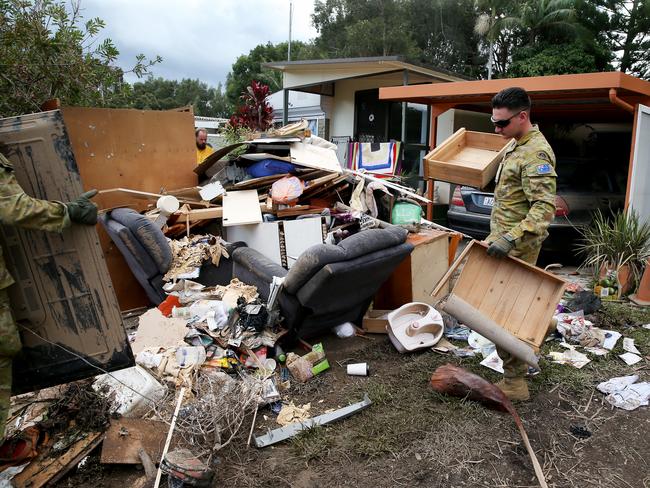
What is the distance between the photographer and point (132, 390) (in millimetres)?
2938

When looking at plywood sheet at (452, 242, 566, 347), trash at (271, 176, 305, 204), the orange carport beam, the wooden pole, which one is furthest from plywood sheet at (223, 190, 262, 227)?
the orange carport beam

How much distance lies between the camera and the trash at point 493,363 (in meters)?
3.64

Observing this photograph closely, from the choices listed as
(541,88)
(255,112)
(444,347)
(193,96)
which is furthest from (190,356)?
(193,96)

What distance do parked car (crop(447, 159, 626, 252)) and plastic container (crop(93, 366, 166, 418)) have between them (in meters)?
5.02

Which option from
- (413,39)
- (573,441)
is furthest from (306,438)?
(413,39)

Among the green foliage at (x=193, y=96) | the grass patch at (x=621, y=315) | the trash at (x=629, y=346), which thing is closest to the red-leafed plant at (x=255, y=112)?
the grass patch at (x=621, y=315)

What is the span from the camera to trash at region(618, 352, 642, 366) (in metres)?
3.78

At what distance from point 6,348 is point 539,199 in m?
3.04

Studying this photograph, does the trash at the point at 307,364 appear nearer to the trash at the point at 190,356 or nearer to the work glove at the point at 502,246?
the trash at the point at 190,356

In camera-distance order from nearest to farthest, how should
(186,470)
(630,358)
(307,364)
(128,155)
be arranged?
(186,470)
(307,364)
(630,358)
(128,155)

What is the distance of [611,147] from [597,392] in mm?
7635

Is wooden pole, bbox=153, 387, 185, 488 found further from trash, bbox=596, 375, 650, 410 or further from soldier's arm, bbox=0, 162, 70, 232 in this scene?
trash, bbox=596, 375, 650, 410

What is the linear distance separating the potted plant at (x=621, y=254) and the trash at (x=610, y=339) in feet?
4.17

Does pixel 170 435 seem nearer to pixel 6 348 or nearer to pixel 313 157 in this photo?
pixel 6 348
